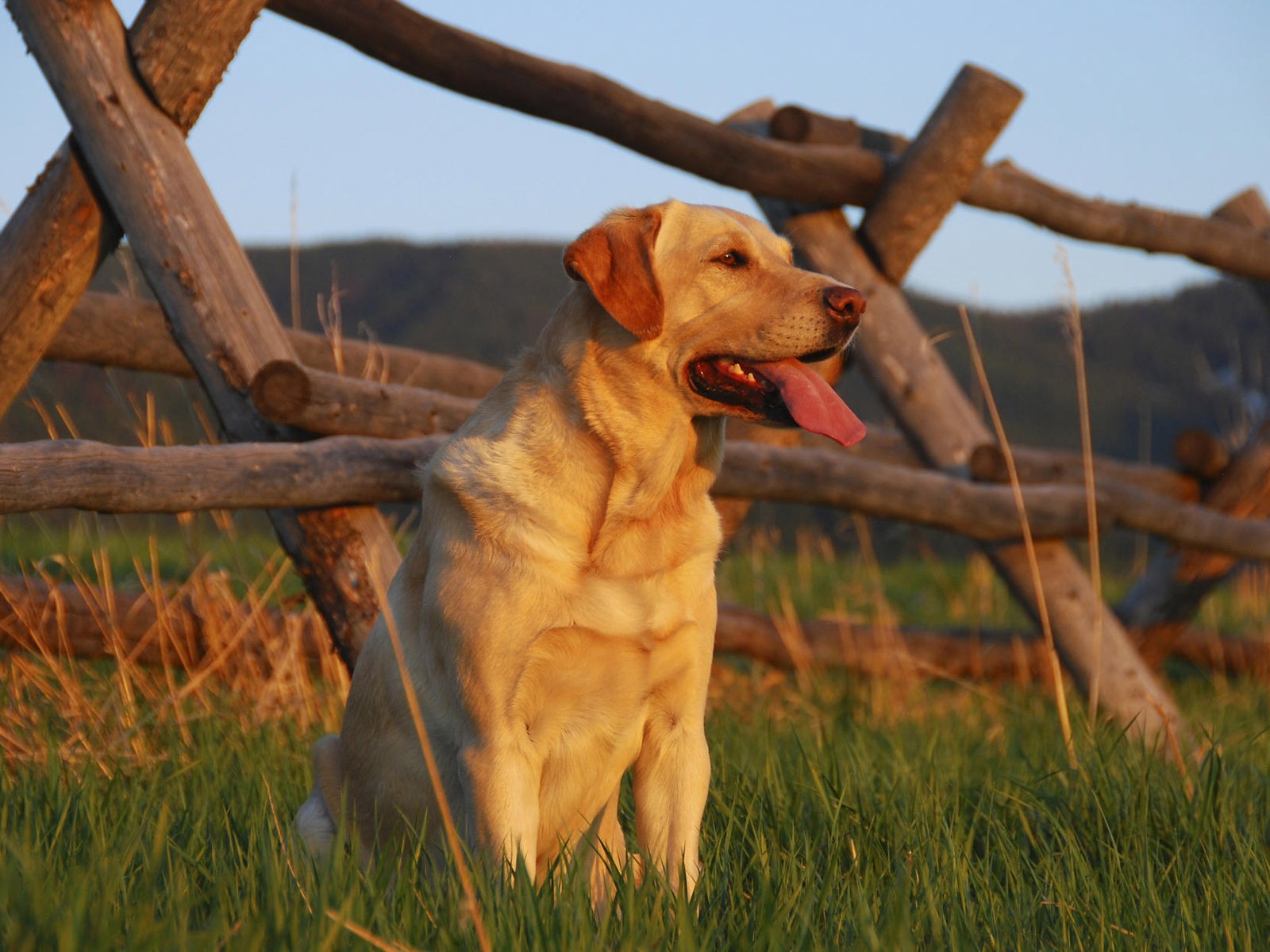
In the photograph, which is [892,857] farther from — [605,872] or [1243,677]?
[1243,677]

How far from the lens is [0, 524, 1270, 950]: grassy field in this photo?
1757mm

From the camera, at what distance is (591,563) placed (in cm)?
237

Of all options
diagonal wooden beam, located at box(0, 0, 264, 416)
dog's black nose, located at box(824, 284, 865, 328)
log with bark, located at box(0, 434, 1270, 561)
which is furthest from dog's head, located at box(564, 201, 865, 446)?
diagonal wooden beam, located at box(0, 0, 264, 416)

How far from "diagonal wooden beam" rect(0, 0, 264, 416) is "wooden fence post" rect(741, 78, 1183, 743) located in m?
2.37

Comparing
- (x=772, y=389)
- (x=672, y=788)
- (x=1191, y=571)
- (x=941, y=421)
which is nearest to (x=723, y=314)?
(x=772, y=389)

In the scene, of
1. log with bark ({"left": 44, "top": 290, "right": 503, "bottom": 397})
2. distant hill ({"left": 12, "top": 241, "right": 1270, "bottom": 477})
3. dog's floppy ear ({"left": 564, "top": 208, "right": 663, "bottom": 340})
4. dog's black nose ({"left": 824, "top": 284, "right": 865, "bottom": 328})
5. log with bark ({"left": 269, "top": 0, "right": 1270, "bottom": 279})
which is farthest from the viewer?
distant hill ({"left": 12, "top": 241, "right": 1270, "bottom": 477})

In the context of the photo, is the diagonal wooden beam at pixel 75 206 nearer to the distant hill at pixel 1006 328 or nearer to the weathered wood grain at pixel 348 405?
the weathered wood grain at pixel 348 405

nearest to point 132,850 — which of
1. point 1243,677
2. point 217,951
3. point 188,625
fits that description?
point 217,951

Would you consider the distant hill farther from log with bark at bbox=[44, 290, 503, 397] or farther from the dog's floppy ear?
the dog's floppy ear

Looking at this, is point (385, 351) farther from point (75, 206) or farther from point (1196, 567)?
point (1196, 567)

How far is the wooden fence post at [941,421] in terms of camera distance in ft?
15.7

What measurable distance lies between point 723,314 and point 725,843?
112 centimetres

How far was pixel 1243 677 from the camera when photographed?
20.1ft

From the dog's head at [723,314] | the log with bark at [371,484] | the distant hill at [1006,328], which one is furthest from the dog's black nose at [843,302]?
the distant hill at [1006,328]
